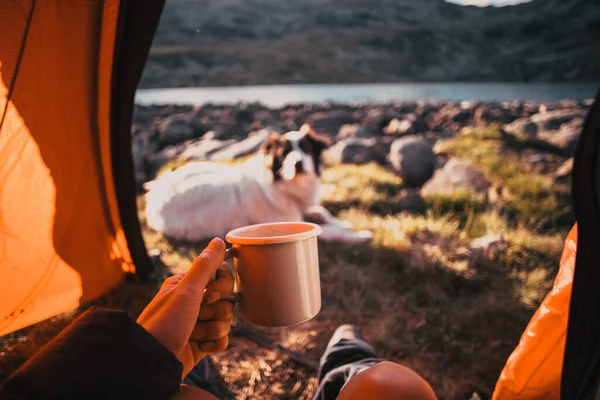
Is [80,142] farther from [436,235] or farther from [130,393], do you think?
[436,235]

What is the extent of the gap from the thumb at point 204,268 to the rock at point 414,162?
4054mm

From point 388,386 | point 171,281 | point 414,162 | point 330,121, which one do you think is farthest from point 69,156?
point 330,121

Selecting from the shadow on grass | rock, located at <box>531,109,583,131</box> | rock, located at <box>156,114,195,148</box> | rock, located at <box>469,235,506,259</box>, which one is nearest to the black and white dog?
the shadow on grass

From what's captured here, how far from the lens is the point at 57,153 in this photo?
1.65 meters

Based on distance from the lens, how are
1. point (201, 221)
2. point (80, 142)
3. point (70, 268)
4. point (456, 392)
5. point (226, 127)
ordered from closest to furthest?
point (456, 392) < point (80, 142) < point (70, 268) < point (201, 221) < point (226, 127)

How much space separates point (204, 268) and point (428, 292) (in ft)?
5.26

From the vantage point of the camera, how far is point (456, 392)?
1.48m

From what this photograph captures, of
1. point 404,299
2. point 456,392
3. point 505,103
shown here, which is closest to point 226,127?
point 404,299

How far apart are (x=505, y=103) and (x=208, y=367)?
13187 millimetres

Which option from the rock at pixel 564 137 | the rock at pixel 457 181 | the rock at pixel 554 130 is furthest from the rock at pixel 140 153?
the rock at pixel 564 137

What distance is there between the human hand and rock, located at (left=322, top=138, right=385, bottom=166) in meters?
4.71

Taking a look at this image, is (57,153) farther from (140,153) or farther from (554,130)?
(554,130)

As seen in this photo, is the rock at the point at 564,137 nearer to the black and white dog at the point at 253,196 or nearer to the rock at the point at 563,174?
the rock at the point at 563,174

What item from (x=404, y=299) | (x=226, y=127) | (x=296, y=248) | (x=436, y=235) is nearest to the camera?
(x=296, y=248)
